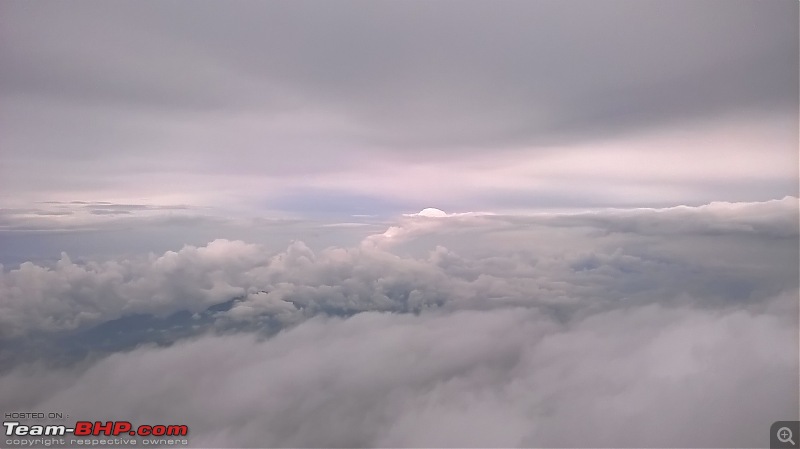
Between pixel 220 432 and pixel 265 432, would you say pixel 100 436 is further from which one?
pixel 265 432

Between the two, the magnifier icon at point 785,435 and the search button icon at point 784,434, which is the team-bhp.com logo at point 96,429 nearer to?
the search button icon at point 784,434

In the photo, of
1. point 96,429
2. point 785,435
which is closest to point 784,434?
point 785,435

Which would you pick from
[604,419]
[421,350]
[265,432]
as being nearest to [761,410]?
[604,419]

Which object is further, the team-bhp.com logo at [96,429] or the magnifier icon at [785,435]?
the team-bhp.com logo at [96,429]

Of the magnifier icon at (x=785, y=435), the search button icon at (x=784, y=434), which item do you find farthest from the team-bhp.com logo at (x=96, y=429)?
the magnifier icon at (x=785, y=435)

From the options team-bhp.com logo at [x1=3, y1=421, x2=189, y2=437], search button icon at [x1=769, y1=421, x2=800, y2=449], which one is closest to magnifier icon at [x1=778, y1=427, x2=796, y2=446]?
search button icon at [x1=769, y1=421, x2=800, y2=449]

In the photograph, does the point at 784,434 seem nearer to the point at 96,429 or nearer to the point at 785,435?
the point at 785,435
